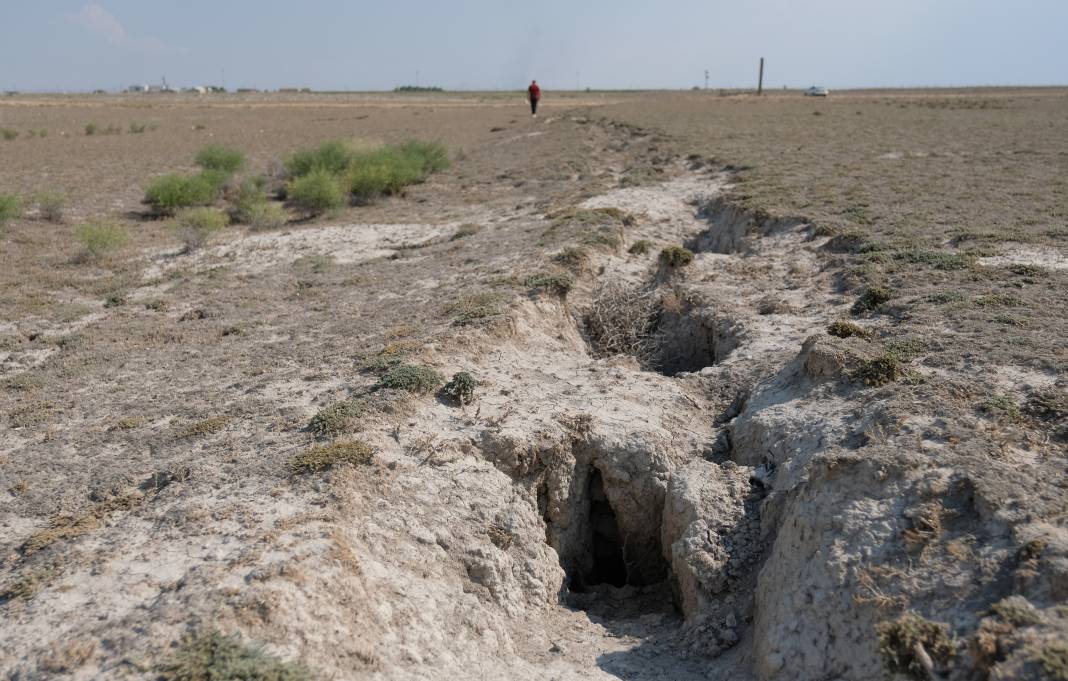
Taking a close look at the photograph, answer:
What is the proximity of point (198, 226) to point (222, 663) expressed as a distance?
637 inches

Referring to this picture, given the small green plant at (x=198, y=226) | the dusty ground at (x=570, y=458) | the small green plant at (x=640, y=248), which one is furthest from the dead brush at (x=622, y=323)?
the small green plant at (x=198, y=226)

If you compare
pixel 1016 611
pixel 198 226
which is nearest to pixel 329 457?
pixel 1016 611

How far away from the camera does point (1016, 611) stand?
448cm

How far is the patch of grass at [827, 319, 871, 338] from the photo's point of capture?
8789 millimetres

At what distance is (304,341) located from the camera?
10.6 metres

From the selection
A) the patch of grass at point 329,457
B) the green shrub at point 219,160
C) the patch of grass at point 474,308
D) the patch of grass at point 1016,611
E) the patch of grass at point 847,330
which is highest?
the green shrub at point 219,160

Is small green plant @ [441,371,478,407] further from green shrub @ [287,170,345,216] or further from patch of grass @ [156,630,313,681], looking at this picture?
green shrub @ [287,170,345,216]

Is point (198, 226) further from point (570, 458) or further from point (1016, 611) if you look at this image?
point (1016, 611)

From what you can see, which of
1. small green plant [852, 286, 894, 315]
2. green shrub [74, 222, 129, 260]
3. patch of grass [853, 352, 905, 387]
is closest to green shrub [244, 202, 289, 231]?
green shrub [74, 222, 129, 260]

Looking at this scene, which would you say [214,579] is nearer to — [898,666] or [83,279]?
[898,666]

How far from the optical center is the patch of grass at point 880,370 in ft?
24.3

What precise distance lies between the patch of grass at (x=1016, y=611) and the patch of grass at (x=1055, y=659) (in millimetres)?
210

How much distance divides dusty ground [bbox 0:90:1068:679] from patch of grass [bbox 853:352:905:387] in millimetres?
29

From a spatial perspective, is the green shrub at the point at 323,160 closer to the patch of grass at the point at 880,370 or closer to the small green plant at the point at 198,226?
the small green plant at the point at 198,226
